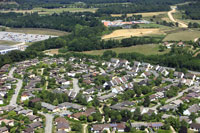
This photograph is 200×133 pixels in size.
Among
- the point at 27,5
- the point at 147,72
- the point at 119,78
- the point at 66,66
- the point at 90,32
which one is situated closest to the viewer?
the point at 119,78

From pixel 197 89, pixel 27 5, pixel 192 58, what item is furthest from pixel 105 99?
pixel 27 5

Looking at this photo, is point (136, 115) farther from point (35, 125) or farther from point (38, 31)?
point (38, 31)

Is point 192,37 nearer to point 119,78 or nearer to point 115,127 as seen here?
point 119,78

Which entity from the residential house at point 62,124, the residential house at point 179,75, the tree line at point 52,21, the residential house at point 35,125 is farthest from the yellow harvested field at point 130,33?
the residential house at point 35,125

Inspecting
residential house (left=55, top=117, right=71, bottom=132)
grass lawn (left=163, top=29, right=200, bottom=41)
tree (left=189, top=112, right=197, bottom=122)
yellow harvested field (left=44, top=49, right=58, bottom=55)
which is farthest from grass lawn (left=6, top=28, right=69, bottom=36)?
tree (left=189, top=112, right=197, bottom=122)

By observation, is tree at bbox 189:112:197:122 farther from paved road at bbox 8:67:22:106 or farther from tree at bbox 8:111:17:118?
paved road at bbox 8:67:22:106

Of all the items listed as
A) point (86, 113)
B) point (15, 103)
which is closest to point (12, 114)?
point (15, 103)
